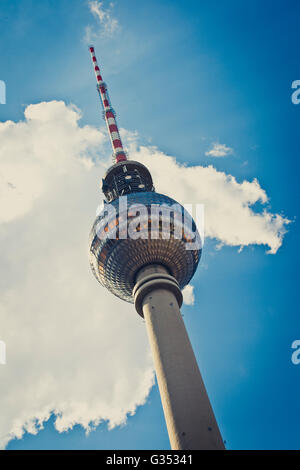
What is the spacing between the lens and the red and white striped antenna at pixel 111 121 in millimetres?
45281

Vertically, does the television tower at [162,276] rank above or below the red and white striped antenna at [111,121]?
below

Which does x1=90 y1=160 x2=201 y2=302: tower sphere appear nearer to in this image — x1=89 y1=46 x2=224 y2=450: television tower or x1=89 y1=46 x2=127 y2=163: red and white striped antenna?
x1=89 y1=46 x2=224 y2=450: television tower

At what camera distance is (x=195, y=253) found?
34594mm

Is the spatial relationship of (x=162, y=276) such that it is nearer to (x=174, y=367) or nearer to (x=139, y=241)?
(x=139, y=241)

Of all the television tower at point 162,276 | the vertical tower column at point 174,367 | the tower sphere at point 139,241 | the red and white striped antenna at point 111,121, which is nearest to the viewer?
the vertical tower column at point 174,367

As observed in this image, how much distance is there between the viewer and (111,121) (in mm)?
48625

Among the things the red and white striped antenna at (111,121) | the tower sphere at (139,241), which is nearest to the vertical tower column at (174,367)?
the tower sphere at (139,241)

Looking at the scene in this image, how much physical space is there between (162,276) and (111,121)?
2714cm

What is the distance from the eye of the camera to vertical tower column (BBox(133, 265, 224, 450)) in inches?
820

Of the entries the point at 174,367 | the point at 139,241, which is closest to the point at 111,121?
the point at 139,241

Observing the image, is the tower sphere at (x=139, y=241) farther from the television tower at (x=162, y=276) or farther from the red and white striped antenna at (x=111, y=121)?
the red and white striped antenna at (x=111, y=121)

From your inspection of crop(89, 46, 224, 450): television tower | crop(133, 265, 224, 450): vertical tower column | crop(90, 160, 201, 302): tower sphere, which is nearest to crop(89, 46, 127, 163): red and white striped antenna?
crop(89, 46, 224, 450): television tower
